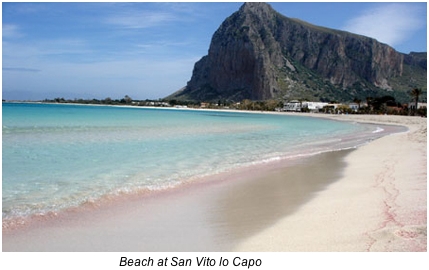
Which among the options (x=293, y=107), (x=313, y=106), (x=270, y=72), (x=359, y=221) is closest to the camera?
(x=359, y=221)

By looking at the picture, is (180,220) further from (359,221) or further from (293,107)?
(293,107)

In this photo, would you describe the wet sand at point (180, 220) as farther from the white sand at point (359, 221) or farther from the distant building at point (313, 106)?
the distant building at point (313, 106)

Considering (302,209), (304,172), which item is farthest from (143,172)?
(302,209)

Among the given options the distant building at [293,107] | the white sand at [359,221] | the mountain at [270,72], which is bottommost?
the white sand at [359,221]

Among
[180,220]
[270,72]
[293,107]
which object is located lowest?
[180,220]

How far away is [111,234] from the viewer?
582cm

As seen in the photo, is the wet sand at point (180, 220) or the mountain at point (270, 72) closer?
the wet sand at point (180, 220)

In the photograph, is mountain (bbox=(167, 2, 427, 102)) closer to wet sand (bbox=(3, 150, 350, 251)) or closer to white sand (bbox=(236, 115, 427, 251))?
white sand (bbox=(236, 115, 427, 251))

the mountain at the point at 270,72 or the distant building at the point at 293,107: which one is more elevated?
the mountain at the point at 270,72

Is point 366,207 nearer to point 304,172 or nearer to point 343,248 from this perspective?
point 343,248

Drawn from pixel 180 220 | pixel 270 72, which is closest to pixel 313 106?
pixel 270 72

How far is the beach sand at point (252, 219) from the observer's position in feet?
17.4

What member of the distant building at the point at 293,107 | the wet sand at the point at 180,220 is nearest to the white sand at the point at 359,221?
the wet sand at the point at 180,220

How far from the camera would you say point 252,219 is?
6.51 m
